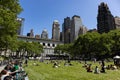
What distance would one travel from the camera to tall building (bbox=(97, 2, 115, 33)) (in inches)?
6604

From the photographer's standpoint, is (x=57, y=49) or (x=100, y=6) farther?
(x=100, y=6)

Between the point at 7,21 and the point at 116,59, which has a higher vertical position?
the point at 7,21

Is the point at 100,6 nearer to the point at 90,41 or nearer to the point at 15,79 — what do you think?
the point at 90,41

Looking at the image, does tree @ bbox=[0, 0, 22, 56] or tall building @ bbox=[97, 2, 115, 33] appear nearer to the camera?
tree @ bbox=[0, 0, 22, 56]

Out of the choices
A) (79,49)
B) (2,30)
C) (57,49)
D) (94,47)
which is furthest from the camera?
(57,49)

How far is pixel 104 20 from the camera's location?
17075 centimetres

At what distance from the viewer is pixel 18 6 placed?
28031mm

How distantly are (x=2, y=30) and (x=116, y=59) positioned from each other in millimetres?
27309

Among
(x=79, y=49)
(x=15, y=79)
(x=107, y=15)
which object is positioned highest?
(x=107, y=15)

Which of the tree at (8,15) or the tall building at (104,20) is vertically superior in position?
the tall building at (104,20)

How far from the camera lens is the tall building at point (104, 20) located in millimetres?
167750

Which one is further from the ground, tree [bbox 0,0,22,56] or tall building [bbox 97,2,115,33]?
tall building [bbox 97,2,115,33]

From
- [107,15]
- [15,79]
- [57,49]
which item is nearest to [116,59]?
[15,79]

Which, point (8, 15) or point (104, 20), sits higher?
point (104, 20)
